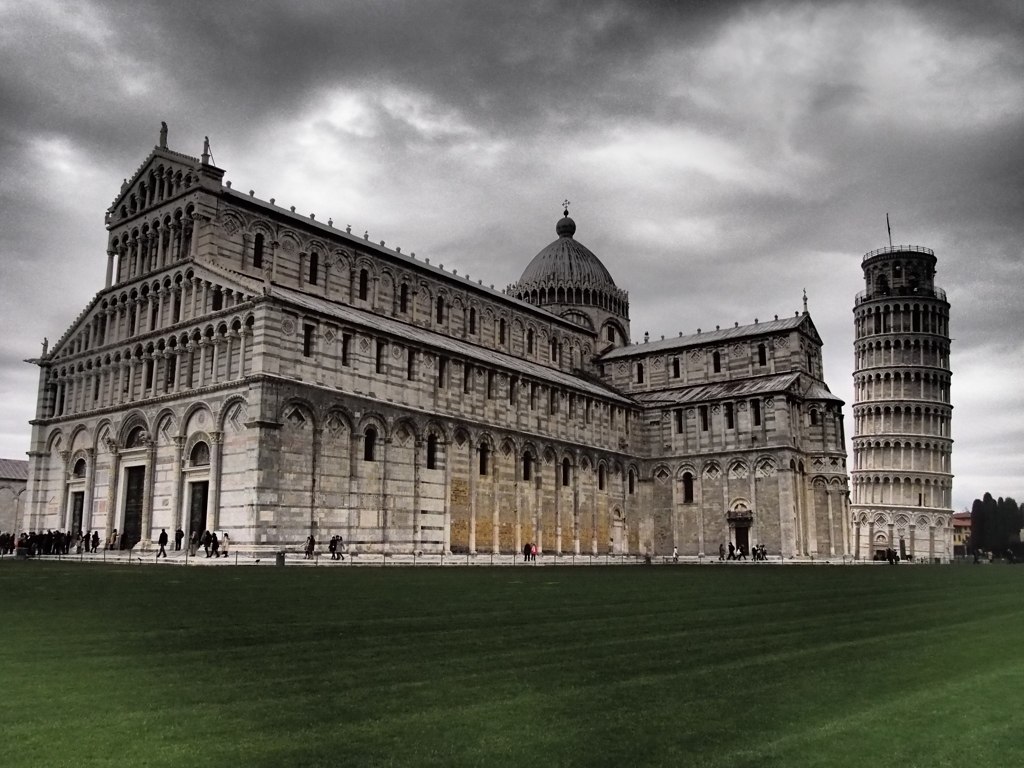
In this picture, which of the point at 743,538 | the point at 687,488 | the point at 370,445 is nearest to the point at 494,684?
the point at 370,445

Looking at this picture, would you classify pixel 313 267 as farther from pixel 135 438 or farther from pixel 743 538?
pixel 743 538

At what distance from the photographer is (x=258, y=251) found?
48.2m

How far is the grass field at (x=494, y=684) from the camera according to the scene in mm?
6855

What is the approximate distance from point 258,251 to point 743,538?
37453mm

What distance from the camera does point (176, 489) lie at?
42.0 metres

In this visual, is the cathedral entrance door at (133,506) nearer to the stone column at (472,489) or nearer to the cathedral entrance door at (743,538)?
the stone column at (472,489)

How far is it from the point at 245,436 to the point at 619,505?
3171 centimetres

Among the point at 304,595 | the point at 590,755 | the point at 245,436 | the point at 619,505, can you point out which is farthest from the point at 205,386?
the point at 590,755

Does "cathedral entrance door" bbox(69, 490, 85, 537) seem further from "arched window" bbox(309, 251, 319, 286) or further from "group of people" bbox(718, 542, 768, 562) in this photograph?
"group of people" bbox(718, 542, 768, 562)

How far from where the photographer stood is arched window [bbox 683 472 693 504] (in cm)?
6462

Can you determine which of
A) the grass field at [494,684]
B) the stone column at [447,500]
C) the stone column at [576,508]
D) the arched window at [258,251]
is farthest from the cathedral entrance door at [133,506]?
the grass field at [494,684]

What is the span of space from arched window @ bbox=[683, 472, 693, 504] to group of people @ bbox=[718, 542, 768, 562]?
14.2ft

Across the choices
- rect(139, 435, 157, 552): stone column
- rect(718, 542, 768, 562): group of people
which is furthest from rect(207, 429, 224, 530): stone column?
rect(718, 542, 768, 562): group of people

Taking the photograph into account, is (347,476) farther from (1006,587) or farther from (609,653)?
(609,653)
